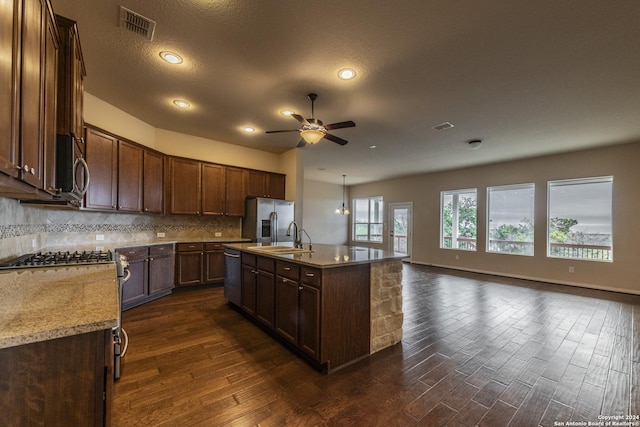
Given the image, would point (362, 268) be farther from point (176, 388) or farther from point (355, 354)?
point (176, 388)

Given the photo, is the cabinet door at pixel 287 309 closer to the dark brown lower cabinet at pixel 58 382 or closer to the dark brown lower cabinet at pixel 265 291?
the dark brown lower cabinet at pixel 265 291

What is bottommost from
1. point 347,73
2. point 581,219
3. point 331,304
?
point 331,304

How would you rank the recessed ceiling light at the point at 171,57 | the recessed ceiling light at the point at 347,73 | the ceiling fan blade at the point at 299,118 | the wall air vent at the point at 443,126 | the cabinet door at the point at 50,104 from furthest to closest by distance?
the wall air vent at the point at 443,126 < the ceiling fan blade at the point at 299,118 < the recessed ceiling light at the point at 347,73 < the recessed ceiling light at the point at 171,57 < the cabinet door at the point at 50,104

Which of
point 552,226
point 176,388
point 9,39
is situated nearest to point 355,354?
point 176,388

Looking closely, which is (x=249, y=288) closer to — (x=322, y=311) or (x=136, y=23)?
(x=322, y=311)

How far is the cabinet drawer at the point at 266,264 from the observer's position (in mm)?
2754

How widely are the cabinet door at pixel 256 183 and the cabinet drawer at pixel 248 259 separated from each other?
234 cm

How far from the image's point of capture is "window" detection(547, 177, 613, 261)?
16.8ft

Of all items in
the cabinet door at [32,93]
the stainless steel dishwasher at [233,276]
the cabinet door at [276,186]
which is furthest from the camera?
the cabinet door at [276,186]

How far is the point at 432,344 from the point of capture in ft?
8.95

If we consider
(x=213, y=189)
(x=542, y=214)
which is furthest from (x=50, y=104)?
(x=542, y=214)

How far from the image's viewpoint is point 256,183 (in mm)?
5539

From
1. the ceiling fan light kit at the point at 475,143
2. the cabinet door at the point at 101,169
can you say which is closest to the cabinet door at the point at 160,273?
the cabinet door at the point at 101,169

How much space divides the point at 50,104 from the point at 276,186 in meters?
4.37
